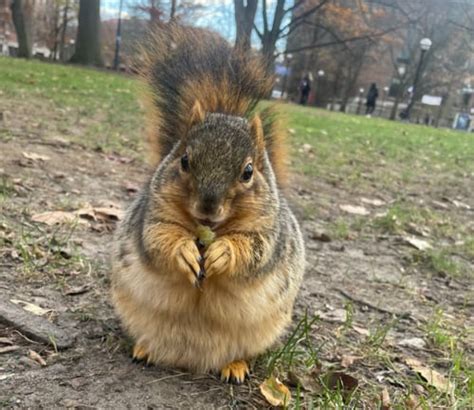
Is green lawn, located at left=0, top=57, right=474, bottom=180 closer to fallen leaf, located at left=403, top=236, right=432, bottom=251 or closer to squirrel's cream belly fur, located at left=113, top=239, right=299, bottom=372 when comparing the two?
fallen leaf, located at left=403, top=236, right=432, bottom=251

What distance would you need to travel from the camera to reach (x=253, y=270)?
146 cm

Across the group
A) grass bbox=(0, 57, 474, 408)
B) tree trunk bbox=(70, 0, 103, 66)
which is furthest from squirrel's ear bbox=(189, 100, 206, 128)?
tree trunk bbox=(70, 0, 103, 66)

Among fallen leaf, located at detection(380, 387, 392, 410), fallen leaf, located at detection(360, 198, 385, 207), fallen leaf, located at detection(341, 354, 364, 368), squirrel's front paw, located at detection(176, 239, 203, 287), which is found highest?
squirrel's front paw, located at detection(176, 239, 203, 287)

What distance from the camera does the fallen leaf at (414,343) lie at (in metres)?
2.05

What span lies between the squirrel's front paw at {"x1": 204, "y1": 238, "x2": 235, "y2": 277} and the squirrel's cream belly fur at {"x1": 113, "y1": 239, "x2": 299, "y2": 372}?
Answer: 0.16 ft

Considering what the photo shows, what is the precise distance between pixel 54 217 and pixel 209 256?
1497 mm

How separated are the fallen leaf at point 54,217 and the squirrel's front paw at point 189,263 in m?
1.40

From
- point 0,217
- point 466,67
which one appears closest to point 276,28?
point 0,217

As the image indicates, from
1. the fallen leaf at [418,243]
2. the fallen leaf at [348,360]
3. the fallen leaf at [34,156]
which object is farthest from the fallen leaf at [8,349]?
the fallen leaf at [418,243]

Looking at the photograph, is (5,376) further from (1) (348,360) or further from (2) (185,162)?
(1) (348,360)

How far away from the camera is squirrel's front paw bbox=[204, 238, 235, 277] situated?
4.50ft

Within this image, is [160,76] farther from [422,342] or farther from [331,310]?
[422,342]

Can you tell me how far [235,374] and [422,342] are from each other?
0.83m

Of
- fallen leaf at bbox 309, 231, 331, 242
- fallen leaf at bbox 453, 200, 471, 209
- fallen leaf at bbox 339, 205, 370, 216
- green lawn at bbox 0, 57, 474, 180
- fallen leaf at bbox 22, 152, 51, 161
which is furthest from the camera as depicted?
green lawn at bbox 0, 57, 474, 180
